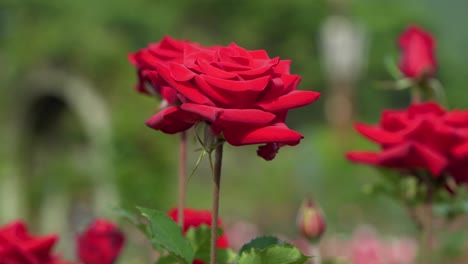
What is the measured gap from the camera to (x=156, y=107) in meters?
0.80

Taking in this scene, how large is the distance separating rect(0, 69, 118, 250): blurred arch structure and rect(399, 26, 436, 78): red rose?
201 inches

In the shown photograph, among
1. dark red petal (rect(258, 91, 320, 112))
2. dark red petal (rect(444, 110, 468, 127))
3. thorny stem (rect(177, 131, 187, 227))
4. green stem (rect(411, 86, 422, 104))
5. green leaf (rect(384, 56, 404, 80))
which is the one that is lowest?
thorny stem (rect(177, 131, 187, 227))

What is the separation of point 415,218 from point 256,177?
9919mm

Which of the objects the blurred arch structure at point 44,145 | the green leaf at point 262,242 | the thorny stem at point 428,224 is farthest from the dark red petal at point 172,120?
the blurred arch structure at point 44,145

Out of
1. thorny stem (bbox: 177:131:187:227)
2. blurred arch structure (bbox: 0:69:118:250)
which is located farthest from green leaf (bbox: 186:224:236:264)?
blurred arch structure (bbox: 0:69:118:250)

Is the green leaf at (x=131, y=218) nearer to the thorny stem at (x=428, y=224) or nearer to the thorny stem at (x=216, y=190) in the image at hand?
the thorny stem at (x=216, y=190)

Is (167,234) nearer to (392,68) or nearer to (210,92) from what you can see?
(210,92)

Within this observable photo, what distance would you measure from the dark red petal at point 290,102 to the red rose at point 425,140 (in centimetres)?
28

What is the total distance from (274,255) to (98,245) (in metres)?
0.27

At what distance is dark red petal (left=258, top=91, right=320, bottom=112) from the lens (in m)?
0.52

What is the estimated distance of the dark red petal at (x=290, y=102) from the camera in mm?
524

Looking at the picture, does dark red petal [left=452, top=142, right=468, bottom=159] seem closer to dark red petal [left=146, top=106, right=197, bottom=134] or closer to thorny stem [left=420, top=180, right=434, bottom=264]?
thorny stem [left=420, top=180, right=434, bottom=264]

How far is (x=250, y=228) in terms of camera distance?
8.48 feet

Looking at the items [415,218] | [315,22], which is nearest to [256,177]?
[315,22]
